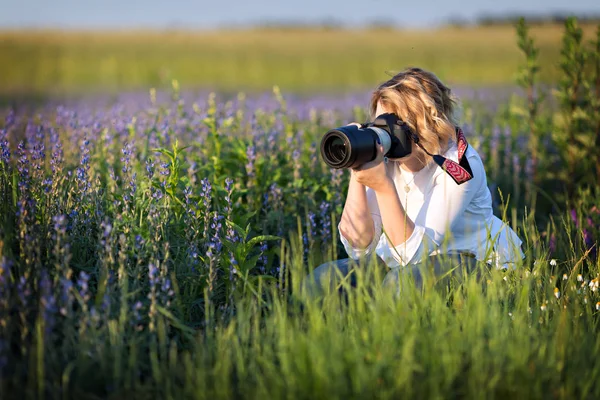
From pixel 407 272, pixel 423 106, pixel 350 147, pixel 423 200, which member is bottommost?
pixel 407 272

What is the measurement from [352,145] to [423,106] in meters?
0.52

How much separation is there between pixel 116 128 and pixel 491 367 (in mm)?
2871

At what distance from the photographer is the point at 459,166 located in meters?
2.92

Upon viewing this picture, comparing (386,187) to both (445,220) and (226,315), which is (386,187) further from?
(226,315)

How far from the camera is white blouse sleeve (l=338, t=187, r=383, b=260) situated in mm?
3162

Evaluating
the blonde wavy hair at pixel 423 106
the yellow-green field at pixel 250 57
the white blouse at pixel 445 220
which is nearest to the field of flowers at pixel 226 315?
the white blouse at pixel 445 220

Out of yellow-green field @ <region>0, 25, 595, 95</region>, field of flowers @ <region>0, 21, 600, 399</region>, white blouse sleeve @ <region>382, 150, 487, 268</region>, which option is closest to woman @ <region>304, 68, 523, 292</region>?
white blouse sleeve @ <region>382, 150, 487, 268</region>

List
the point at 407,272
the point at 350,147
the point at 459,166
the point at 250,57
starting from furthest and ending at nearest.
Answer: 1. the point at 250,57
2. the point at 459,166
3. the point at 407,272
4. the point at 350,147

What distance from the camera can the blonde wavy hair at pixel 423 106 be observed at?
2979 millimetres

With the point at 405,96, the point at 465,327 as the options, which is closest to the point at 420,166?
the point at 405,96

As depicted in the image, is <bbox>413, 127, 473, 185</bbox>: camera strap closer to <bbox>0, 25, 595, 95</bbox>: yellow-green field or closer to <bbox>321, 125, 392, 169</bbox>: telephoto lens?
<bbox>321, 125, 392, 169</bbox>: telephoto lens

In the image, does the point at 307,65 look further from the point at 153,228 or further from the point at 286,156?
the point at 153,228

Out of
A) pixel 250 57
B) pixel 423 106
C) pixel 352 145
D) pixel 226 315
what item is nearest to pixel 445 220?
pixel 423 106

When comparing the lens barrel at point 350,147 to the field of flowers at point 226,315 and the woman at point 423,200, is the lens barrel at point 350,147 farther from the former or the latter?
the field of flowers at point 226,315
